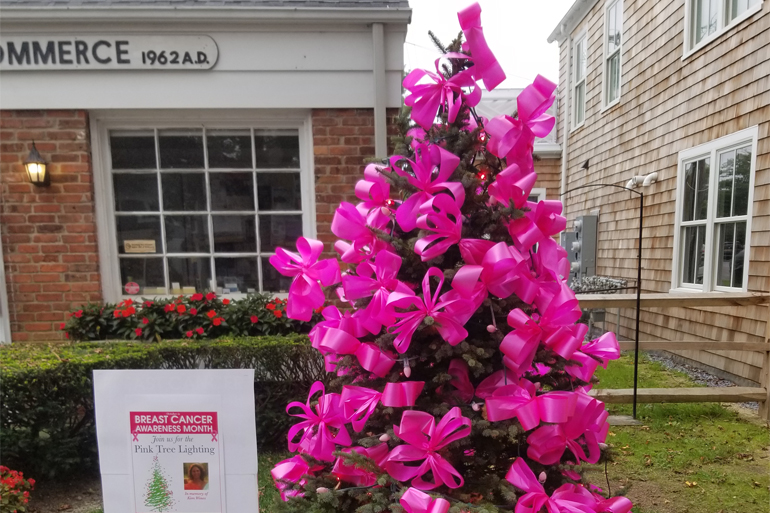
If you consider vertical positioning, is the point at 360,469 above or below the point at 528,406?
below

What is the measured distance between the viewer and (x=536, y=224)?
103cm

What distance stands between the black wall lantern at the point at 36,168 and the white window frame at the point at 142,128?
1.06ft

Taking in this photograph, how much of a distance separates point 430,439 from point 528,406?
235mm

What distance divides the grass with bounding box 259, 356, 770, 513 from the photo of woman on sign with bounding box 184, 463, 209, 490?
44.6 inches

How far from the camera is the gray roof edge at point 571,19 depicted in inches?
275

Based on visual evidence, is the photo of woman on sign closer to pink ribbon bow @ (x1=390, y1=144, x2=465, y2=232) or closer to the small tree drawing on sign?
the small tree drawing on sign

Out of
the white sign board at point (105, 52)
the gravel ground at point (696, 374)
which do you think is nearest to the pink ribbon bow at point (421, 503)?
the white sign board at point (105, 52)

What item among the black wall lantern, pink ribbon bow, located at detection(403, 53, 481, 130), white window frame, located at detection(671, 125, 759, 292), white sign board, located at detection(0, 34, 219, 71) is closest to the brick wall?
the black wall lantern

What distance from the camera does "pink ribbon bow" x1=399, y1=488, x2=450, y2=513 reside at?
0.89 metres

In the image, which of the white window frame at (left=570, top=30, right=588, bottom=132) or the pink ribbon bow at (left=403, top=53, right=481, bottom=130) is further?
the white window frame at (left=570, top=30, right=588, bottom=132)

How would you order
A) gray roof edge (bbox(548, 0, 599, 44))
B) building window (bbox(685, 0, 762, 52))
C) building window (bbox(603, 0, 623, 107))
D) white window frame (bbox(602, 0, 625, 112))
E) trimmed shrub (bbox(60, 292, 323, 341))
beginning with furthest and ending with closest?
1. gray roof edge (bbox(548, 0, 599, 44))
2. building window (bbox(603, 0, 623, 107))
3. white window frame (bbox(602, 0, 625, 112))
4. building window (bbox(685, 0, 762, 52))
5. trimmed shrub (bbox(60, 292, 323, 341))

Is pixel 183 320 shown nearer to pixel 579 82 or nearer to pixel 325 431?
pixel 325 431

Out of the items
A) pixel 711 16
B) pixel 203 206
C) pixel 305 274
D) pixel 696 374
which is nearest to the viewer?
pixel 305 274

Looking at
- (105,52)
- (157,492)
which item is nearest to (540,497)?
(157,492)
